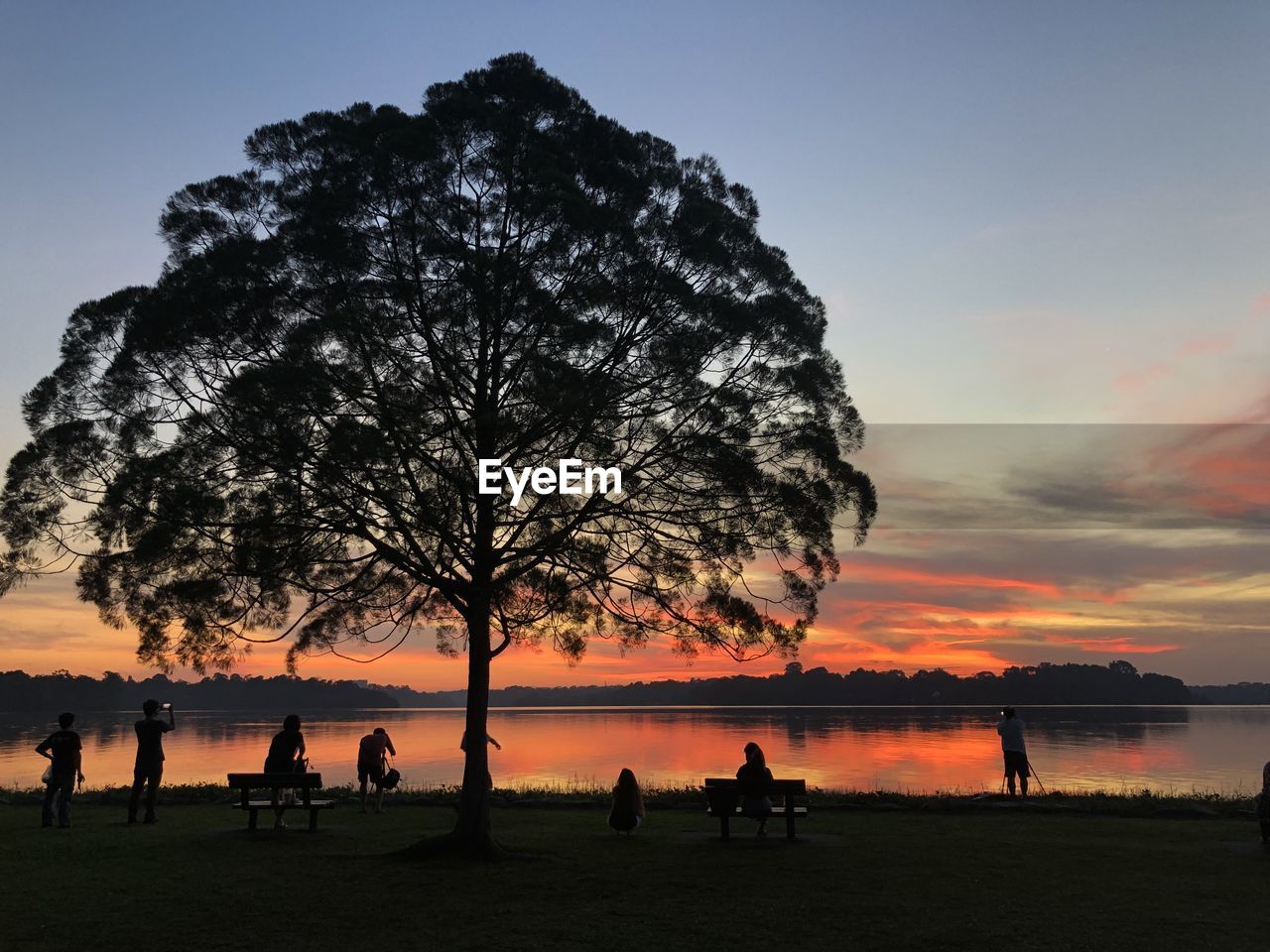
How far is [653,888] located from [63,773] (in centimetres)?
1161

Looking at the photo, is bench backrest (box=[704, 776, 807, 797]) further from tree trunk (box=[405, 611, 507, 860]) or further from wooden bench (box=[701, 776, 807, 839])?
tree trunk (box=[405, 611, 507, 860])

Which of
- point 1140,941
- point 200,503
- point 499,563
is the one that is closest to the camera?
point 1140,941

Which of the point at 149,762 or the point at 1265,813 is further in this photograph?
the point at 149,762

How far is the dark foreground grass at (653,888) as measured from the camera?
9836 mm

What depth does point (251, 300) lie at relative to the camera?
15000mm

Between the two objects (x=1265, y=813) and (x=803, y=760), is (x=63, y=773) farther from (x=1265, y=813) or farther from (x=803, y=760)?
(x=803, y=760)

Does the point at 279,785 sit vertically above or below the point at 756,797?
above

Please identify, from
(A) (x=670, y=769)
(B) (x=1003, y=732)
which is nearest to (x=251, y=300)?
(B) (x=1003, y=732)

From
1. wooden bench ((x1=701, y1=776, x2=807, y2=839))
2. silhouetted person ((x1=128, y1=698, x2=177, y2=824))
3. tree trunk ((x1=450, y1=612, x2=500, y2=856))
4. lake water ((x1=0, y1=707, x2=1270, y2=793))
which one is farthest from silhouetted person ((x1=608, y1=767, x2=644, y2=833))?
lake water ((x1=0, y1=707, x2=1270, y2=793))

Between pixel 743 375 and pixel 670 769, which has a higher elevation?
pixel 743 375

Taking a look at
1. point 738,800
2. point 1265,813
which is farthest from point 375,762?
point 1265,813

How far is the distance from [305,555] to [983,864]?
34.6ft

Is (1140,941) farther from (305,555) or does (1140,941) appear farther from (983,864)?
(305,555)

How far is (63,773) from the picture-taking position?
58.3 feet
